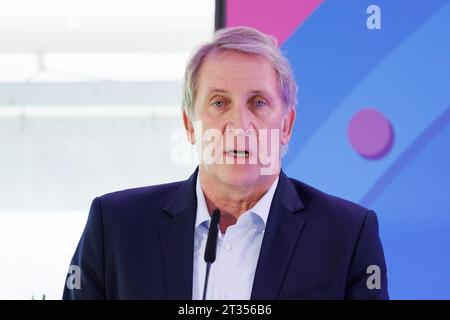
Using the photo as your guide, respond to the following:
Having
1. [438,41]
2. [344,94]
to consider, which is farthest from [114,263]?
[438,41]

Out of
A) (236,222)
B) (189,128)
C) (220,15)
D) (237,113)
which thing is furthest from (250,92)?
(220,15)

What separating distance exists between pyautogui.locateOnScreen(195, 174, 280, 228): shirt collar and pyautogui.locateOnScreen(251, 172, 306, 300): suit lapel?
0.04ft

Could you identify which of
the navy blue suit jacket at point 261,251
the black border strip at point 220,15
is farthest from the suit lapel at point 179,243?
the black border strip at point 220,15

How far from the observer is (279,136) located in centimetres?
157

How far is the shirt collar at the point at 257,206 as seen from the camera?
4.92ft

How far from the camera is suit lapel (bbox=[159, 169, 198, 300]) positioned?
4.73ft

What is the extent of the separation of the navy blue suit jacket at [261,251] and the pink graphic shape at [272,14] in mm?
566

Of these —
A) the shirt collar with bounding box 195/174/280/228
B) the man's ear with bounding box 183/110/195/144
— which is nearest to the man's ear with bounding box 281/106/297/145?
the shirt collar with bounding box 195/174/280/228

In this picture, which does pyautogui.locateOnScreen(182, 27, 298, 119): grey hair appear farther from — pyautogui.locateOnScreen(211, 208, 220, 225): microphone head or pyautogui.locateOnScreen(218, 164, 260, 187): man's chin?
pyautogui.locateOnScreen(211, 208, 220, 225): microphone head

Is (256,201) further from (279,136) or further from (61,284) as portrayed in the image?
(61,284)

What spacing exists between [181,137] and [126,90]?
224mm

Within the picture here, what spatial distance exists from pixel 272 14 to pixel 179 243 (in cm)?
79

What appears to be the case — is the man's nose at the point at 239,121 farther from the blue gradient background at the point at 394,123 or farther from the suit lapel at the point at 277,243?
the blue gradient background at the point at 394,123

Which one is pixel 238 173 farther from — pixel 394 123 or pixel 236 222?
pixel 394 123
